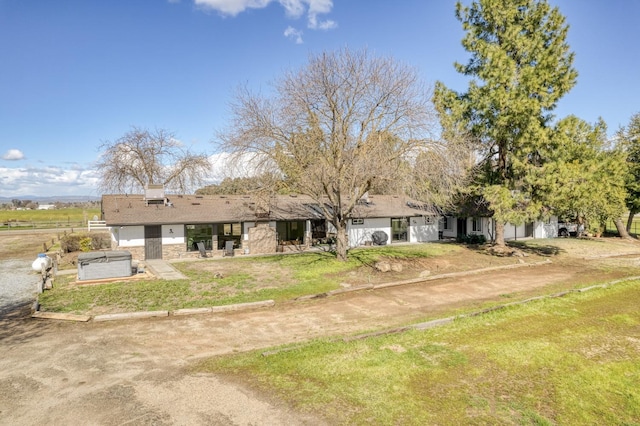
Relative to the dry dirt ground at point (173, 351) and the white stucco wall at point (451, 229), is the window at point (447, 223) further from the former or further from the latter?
the dry dirt ground at point (173, 351)

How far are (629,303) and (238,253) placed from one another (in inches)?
773

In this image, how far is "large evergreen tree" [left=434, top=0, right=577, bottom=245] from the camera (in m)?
21.3

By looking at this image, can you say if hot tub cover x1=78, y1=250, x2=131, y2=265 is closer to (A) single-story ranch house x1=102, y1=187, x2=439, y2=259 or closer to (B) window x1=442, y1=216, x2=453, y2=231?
(A) single-story ranch house x1=102, y1=187, x2=439, y2=259

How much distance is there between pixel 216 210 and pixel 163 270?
7085 millimetres

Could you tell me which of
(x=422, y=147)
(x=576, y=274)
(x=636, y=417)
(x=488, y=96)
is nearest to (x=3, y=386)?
(x=636, y=417)

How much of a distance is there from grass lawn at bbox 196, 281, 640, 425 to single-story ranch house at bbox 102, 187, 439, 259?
13114 mm

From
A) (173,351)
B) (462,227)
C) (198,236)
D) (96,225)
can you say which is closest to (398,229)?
(462,227)

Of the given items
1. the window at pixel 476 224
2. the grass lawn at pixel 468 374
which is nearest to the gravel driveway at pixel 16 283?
the grass lawn at pixel 468 374

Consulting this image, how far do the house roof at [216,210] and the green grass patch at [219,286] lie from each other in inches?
138

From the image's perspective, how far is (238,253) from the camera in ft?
81.7

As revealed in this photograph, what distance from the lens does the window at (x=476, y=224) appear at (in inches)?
1262

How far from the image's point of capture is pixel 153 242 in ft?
75.3

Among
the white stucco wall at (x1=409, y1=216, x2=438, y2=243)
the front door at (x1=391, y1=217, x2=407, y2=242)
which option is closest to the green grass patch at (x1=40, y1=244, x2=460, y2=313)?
the front door at (x1=391, y1=217, x2=407, y2=242)

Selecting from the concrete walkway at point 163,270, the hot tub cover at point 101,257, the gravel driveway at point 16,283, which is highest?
the hot tub cover at point 101,257
